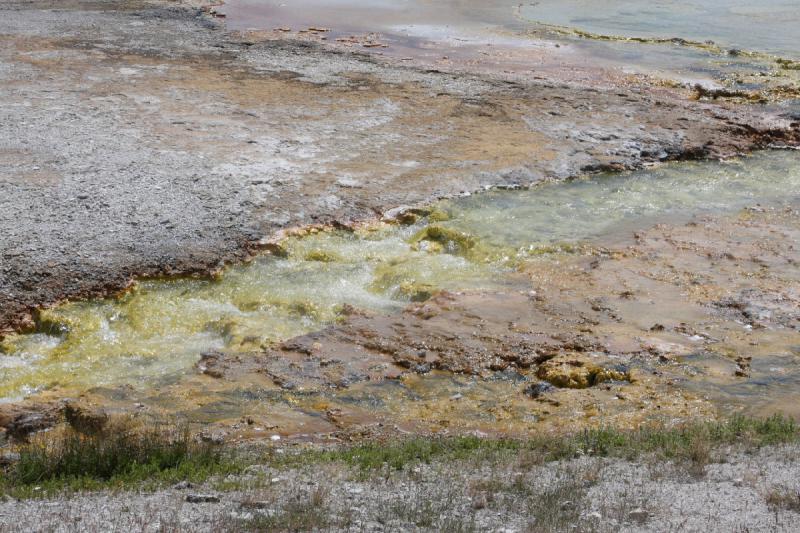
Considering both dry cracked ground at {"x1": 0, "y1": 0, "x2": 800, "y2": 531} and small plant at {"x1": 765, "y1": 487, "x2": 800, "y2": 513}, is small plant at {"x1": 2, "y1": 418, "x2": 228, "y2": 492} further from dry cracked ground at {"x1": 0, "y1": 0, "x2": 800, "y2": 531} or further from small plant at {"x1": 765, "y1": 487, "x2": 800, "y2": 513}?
small plant at {"x1": 765, "y1": 487, "x2": 800, "y2": 513}

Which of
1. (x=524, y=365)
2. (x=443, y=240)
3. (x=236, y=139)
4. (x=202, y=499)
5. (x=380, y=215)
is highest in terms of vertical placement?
(x=236, y=139)

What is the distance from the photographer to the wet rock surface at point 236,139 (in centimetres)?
913

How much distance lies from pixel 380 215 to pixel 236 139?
8.77ft

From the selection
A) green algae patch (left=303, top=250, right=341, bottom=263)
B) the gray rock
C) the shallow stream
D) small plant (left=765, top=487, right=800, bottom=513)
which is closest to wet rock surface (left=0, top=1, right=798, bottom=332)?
the shallow stream

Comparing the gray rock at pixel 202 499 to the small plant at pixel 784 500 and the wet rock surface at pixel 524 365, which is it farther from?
the small plant at pixel 784 500

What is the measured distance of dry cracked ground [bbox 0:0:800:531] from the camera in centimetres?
539

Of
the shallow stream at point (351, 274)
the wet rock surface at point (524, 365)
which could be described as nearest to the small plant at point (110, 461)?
the wet rock surface at point (524, 365)

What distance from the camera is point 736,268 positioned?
9531 mm

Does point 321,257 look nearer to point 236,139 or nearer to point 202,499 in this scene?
point 236,139

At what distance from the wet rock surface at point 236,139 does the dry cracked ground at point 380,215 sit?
4 centimetres

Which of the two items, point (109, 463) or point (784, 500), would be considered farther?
point (109, 463)

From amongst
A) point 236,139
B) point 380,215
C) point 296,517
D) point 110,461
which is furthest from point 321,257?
point 296,517

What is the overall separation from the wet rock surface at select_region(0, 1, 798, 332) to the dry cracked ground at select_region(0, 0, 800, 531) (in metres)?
0.04

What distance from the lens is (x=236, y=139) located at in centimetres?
1202
